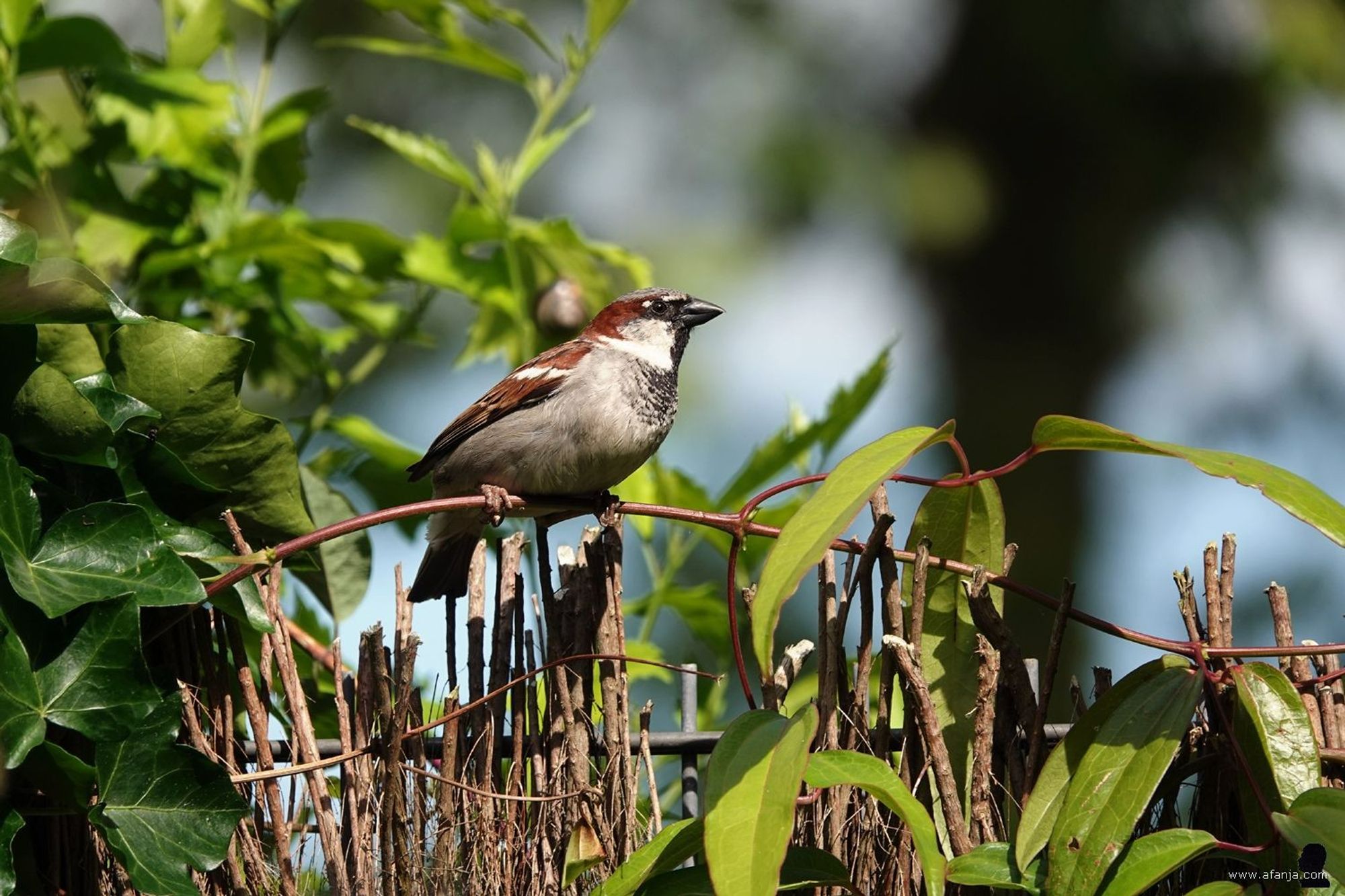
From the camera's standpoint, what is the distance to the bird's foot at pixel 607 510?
1.78 m

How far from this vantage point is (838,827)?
166 cm

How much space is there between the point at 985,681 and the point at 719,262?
4.61 m

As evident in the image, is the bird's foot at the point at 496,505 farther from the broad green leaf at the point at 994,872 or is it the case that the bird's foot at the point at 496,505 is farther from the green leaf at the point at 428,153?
the broad green leaf at the point at 994,872

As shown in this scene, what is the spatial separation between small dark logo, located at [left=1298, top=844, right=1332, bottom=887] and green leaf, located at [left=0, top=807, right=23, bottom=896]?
1379 millimetres

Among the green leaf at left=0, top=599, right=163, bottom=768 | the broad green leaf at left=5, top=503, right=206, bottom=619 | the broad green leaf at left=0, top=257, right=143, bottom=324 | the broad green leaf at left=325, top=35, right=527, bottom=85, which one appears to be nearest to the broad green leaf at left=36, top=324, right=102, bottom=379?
the broad green leaf at left=0, top=257, right=143, bottom=324

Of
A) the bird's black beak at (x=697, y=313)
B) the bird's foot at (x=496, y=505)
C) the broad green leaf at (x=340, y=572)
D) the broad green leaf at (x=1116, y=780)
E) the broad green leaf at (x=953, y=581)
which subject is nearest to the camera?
the broad green leaf at (x=1116, y=780)

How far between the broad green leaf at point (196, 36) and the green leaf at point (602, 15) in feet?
2.42

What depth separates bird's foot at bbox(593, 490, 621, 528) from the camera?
1.78 m

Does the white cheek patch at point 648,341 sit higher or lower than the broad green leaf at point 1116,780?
higher

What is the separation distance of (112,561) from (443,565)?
123cm

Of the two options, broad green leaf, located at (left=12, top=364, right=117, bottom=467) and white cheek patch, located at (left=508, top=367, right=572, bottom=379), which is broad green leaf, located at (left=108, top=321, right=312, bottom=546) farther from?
white cheek patch, located at (left=508, top=367, right=572, bottom=379)

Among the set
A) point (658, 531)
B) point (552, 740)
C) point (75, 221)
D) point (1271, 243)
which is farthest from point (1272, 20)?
point (552, 740)

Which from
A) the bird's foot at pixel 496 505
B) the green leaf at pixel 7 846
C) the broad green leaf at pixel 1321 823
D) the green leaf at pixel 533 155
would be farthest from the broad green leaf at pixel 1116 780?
the green leaf at pixel 533 155

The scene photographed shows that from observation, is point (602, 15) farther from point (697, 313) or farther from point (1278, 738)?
point (1278, 738)
